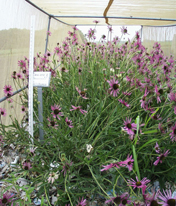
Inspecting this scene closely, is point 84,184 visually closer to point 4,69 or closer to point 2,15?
point 4,69

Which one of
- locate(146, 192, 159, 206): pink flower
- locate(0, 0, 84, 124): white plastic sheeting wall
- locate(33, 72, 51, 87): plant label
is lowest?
locate(146, 192, 159, 206): pink flower

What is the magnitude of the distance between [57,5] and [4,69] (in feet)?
4.27

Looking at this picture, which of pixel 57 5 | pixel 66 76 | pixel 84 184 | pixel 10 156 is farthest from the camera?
pixel 57 5

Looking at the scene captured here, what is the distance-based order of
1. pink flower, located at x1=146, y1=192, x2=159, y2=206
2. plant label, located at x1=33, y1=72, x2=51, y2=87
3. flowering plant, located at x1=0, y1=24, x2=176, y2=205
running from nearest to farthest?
pink flower, located at x1=146, y1=192, x2=159, y2=206
flowering plant, located at x1=0, y1=24, x2=176, y2=205
plant label, located at x1=33, y1=72, x2=51, y2=87

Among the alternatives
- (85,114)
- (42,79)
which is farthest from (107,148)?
(42,79)

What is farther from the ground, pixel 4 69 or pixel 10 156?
pixel 4 69

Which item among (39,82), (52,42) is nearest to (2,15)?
(39,82)

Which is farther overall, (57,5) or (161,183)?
(57,5)

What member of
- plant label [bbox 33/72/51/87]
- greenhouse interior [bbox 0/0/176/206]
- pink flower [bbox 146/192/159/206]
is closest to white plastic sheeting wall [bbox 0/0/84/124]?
greenhouse interior [bbox 0/0/176/206]

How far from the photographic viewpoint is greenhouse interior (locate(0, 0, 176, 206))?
714 mm

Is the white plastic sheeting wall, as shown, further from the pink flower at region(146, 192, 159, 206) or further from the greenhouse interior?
the pink flower at region(146, 192, 159, 206)

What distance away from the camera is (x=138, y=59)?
1.40m

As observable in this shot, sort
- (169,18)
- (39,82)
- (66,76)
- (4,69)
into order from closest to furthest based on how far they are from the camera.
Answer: (39,82) → (4,69) → (66,76) → (169,18)

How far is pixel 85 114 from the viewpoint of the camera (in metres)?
0.96
